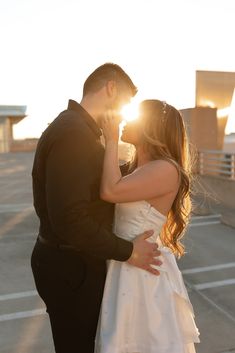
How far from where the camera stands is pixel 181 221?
102 inches

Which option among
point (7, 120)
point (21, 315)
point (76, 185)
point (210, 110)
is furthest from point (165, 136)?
point (7, 120)

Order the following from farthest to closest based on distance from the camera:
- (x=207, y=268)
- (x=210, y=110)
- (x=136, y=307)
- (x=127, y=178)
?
(x=210, y=110) → (x=207, y=268) → (x=136, y=307) → (x=127, y=178)

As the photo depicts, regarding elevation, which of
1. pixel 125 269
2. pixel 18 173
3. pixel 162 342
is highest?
pixel 125 269

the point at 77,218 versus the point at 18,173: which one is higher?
the point at 77,218

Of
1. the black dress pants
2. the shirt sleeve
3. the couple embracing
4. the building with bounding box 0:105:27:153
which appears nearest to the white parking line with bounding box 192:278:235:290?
the couple embracing

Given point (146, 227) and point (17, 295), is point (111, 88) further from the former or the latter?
point (17, 295)

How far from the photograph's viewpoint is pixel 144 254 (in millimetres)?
2250

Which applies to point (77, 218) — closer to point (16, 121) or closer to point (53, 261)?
point (53, 261)

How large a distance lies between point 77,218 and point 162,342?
0.81 m

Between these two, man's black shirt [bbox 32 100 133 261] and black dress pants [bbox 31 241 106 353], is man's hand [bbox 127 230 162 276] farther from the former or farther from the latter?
black dress pants [bbox 31 241 106 353]

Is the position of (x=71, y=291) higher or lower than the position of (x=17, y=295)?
higher

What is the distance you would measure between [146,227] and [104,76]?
810 millimetres

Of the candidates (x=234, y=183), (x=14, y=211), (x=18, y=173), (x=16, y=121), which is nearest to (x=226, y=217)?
(x=234, y=183)

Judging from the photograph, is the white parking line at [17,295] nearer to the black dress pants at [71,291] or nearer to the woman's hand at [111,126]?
the black dress pants at [71,291]
